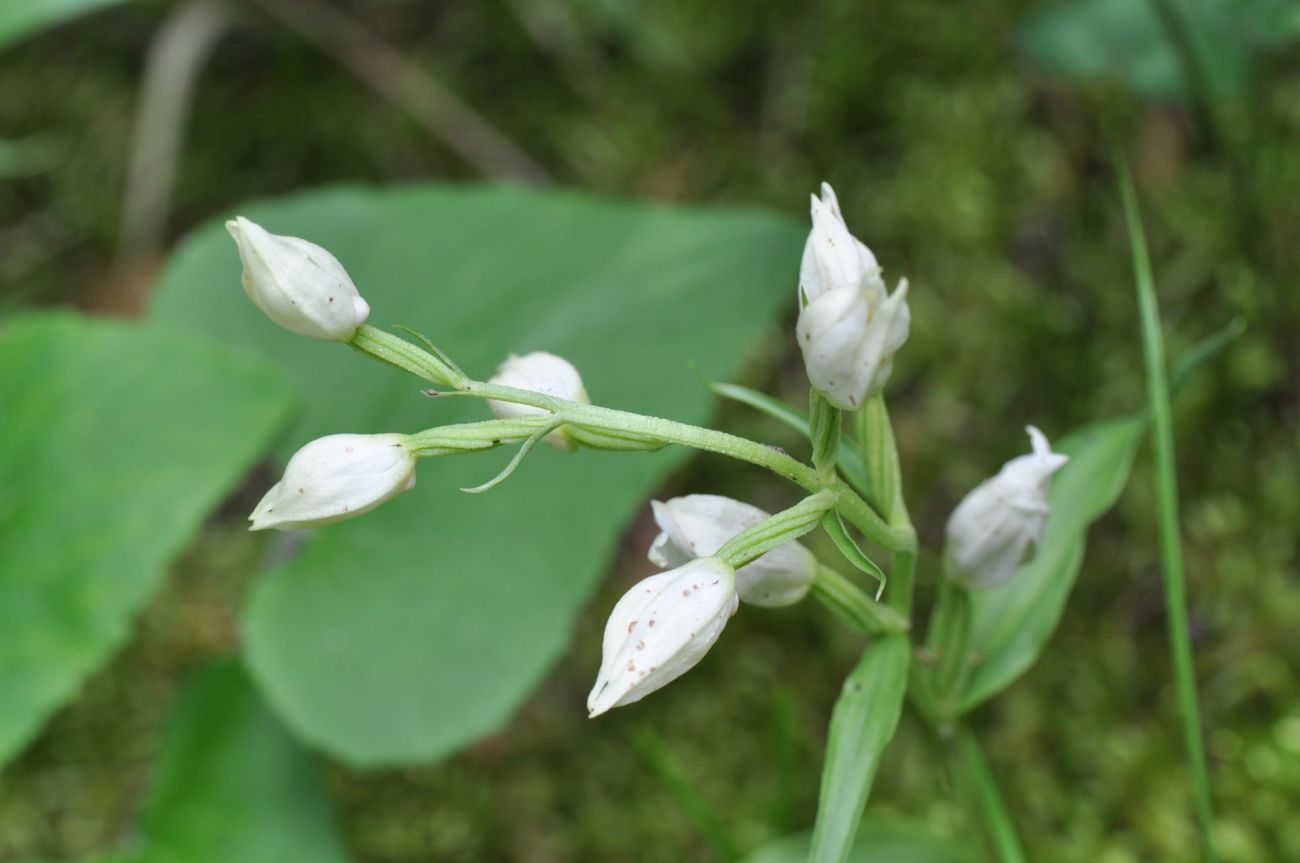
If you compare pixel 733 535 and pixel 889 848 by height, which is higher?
pixel 733 535

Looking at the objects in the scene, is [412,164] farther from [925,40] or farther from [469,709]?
[469,709]

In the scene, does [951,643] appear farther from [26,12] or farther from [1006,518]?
[26,12]

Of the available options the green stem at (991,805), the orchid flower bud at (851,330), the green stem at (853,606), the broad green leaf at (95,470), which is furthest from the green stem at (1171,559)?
the broad green leaf at (95,470)

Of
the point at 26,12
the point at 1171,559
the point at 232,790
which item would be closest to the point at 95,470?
the point at 232,790

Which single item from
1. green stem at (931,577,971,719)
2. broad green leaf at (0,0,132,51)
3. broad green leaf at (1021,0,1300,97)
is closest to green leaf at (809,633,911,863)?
green stem at (931,577,971,719)

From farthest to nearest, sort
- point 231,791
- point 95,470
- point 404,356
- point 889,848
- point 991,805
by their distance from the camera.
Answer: point 231,791, point 95,470, point 889,848, point 991,805, point 404,356

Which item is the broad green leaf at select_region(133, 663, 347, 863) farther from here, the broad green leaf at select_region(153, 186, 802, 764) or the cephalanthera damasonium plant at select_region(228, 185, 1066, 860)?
the cephalanthera damasonium plant at select_region(228, 185, 1066, 860)

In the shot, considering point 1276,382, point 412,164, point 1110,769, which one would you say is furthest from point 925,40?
point 1110,769
